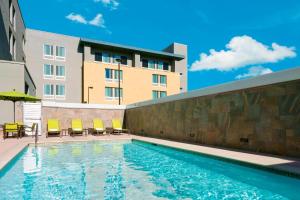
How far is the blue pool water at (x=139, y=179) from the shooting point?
5.42 meters

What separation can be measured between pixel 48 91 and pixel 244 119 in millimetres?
27959

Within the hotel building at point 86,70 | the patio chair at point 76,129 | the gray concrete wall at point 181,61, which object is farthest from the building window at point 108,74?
the patio chair at point 76,129

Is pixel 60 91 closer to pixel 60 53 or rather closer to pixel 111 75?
pixel 60 53

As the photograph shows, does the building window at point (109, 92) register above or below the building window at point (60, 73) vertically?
below

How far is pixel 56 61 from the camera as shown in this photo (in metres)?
33.3

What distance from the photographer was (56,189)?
5.84 meters

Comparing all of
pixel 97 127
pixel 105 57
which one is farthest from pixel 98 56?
pixel 97 127

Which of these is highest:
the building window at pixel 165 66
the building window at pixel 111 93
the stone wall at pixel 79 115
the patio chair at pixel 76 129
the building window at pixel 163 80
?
the building window at pixel 165 66

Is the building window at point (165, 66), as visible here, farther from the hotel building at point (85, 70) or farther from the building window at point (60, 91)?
the building window at point (60, 91)

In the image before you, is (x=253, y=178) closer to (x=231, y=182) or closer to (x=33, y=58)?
(x=231, y=182)

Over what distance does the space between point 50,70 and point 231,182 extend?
3081 cm

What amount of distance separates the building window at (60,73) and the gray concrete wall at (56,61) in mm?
379

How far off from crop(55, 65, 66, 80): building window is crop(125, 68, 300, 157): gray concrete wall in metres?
22.2

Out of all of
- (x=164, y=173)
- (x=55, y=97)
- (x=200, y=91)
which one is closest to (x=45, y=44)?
(x=55, y=97)
